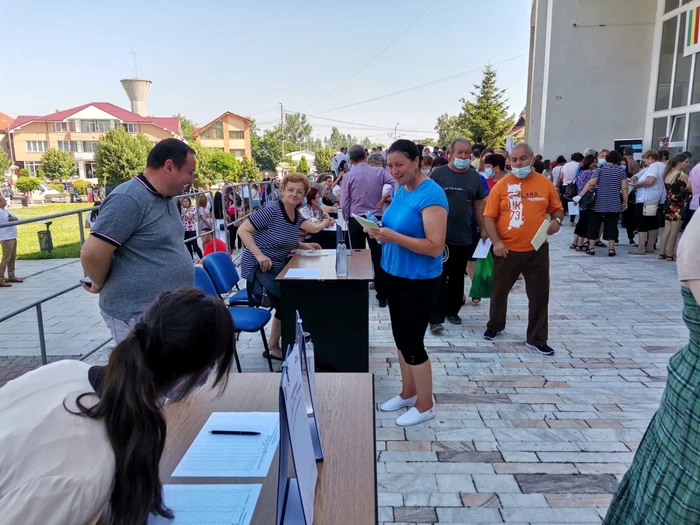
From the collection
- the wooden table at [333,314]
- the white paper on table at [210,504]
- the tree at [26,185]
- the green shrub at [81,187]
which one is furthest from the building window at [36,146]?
the white paper on table at [210,504]

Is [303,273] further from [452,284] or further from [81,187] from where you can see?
[81,187]

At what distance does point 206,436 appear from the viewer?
1.62m

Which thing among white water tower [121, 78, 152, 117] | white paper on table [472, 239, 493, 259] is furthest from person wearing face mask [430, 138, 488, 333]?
white water tower [121, 78, 152, 117]

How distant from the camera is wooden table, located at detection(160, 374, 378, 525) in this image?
51.5 inches

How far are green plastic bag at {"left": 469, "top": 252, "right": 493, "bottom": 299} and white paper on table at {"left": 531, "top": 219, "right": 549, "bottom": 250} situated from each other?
46.4 inches

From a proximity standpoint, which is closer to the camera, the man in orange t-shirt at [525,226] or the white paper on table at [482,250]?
the man in orange t-shirt at [525,226]

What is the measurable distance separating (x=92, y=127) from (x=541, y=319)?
219ft

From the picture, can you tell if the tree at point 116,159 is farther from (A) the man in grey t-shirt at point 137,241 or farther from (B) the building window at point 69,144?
(A) the man in grey t-shirt at point 137,241

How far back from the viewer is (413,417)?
10.3 ft

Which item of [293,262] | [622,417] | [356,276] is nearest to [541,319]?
[622,417]

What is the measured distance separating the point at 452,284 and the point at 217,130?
2756 inches

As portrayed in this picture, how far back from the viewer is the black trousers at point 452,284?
Result: 190 inches

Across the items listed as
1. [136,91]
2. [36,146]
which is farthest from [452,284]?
[136,91]

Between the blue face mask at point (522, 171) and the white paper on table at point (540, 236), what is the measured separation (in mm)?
409
